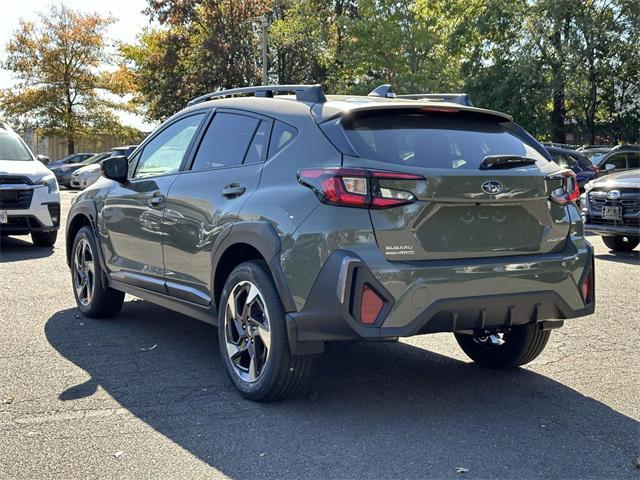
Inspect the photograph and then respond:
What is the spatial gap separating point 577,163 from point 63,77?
35.5m

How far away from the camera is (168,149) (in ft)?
20.0

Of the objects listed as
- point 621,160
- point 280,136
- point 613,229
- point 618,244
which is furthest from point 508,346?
point 621,160

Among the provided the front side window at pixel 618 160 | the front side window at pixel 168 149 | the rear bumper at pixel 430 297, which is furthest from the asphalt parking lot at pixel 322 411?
the front side window at pixel 618 160

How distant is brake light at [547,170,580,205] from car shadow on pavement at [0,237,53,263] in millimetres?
8301

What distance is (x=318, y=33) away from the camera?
4256 cm

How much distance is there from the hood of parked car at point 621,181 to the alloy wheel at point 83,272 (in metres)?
7.83

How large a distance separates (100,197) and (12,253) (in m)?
5.61

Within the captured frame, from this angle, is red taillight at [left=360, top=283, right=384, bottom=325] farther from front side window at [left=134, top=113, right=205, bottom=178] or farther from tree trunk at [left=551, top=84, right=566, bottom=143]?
tree trunk at [left=551, top=84, right=566, bottom=143]

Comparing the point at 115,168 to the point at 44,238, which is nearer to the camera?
the point at 115,168

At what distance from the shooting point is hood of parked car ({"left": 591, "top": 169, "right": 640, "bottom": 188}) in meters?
11.6

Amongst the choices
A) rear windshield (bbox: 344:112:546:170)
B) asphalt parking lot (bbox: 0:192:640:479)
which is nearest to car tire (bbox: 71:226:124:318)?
asphalt parking lot (bbox: 0:192:640:479)

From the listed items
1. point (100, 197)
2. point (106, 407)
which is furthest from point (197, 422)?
point (100, 197)

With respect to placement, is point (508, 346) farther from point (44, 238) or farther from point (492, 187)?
point (44, 238)

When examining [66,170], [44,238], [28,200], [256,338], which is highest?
[28,200]
